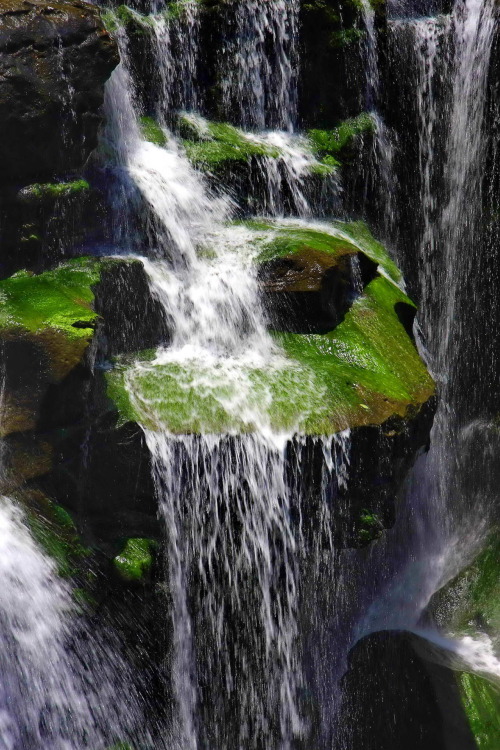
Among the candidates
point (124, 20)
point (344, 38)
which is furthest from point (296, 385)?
point (124, 20)

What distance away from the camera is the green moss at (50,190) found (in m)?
8.16

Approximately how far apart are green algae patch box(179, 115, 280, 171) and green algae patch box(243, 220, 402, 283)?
0.95m

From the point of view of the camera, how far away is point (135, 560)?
6.65m

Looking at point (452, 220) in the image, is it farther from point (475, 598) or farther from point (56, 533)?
point (56, 533)

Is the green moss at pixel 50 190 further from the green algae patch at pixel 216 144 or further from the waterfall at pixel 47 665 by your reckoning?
the waterfall at pixel 47 665

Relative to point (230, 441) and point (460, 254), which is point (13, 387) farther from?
point (460, 254)

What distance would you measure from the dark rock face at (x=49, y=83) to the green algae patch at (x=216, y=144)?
1.69 metres

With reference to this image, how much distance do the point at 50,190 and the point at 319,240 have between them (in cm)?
293

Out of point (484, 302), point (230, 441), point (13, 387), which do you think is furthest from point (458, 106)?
point (13, 387)

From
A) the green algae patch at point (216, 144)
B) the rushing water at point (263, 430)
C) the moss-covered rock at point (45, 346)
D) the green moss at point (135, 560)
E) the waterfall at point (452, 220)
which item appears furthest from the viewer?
the waterfall at point (452, 220)

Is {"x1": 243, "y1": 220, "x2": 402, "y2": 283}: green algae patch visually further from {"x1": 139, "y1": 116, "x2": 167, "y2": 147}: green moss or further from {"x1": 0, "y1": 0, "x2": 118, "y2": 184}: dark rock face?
{"x1": 0, "y1": 0, "x2": 118, "y2": 184}: dark rock face

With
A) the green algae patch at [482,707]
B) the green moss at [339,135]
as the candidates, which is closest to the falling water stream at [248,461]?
the green moss at [339,135]

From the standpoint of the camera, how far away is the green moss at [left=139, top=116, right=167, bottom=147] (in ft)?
33.0

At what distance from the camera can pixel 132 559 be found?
6652 mm
